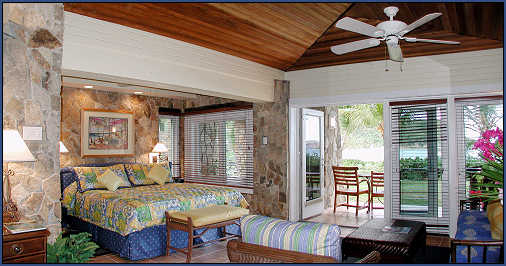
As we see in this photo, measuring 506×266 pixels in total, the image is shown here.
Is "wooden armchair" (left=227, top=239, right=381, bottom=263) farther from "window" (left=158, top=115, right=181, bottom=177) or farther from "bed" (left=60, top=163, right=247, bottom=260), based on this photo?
"window" (left=158, top=115, right=181, bottom=177)

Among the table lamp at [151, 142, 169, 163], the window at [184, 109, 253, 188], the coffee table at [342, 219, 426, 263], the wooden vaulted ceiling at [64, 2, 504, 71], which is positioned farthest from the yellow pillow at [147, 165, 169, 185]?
the coffee table at [342, 219, 426, 263]

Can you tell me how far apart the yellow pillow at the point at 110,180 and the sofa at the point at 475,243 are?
183 inches

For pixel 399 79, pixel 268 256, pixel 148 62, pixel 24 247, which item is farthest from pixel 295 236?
pixel 399 79

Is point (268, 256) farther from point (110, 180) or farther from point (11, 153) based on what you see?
point (110, 180)

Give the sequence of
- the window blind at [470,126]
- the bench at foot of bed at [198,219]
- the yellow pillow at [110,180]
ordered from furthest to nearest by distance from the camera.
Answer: the yellow pillow at [110,180], the window blind at [470,126], the bench at foot of bed at [198,219]

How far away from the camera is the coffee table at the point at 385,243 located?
11.4 ft

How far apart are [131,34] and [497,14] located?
3963 mm

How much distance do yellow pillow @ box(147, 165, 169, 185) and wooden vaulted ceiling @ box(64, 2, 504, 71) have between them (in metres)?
2.51

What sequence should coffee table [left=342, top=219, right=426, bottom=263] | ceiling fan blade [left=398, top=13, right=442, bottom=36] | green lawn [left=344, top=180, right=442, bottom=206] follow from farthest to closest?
green lawn [left=344, top=180, right=442, bottom=206] → coffee table [left=342, top=219, right=426, bottom=263] → ceiling fan blade [left=398, top=13, right=442, bottom=36]

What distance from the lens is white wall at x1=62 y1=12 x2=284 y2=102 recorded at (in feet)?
12.1

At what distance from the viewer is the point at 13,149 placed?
273cm

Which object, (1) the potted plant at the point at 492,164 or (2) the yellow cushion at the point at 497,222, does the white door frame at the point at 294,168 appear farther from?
(1) the potted plant at the point at 492,164

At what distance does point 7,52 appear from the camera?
309 cm

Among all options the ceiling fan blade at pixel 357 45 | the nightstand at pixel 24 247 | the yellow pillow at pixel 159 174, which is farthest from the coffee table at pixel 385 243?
the yellow pillow at pixel 159 174
